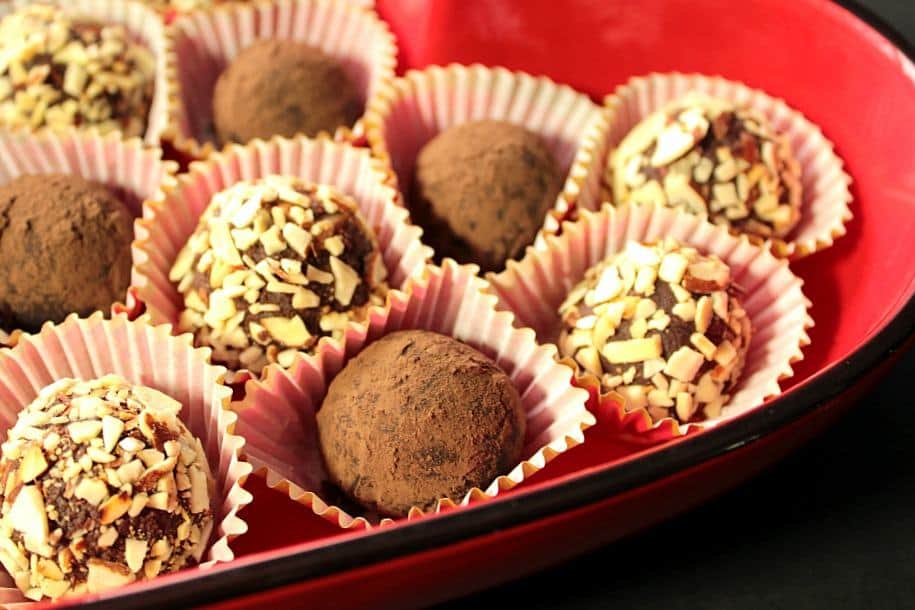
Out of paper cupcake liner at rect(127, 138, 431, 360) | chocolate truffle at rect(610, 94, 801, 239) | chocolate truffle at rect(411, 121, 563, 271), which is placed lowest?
paper cupcake liner at rect(127, 138, 431, 360)

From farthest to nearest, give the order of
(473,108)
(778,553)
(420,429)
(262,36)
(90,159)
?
(262,36)
(473,108)
(90,159)
(778,553)
(420,429)

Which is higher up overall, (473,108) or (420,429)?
(473,108)

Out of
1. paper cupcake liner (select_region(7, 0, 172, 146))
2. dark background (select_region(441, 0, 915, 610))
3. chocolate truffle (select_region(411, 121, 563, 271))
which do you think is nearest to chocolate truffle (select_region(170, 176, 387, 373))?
chocolate truffle (select_region(411, 121, 563, 271))

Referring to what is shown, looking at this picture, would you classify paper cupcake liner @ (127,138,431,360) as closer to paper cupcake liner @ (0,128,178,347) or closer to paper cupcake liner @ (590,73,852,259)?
paper cupcake liner @ (0,128,178,347)

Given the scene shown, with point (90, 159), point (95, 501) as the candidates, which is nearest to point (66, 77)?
point (90, 159)

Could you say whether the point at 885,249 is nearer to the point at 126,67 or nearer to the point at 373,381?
the point at 373,381

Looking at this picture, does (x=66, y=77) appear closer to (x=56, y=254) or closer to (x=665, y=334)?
(x=56, y=254)
